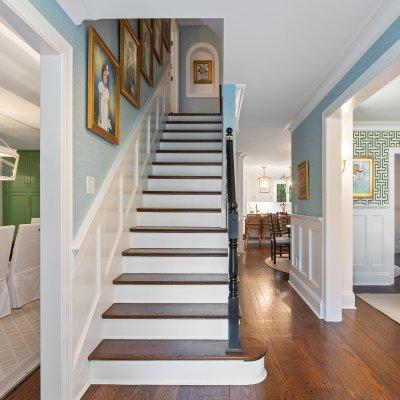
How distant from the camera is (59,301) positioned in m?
1.71

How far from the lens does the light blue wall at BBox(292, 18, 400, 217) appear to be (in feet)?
6.71

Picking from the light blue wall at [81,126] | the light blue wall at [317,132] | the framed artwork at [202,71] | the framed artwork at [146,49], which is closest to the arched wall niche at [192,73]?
the framed artwork at [202,71]

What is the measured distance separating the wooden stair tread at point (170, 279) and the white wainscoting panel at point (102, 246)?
10 cm

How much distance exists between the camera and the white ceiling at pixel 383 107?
10.5 feet

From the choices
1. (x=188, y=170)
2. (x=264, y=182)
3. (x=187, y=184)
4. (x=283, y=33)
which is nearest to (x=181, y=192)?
(x=187, y=184)

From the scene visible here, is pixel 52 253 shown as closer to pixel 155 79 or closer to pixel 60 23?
pixel 60 23

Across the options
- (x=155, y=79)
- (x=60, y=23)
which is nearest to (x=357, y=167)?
(x=155, y=79)

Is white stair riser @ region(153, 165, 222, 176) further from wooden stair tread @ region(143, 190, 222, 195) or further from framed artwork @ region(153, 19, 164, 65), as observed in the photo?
framed artwork @ region(153, 19, 164, 65)

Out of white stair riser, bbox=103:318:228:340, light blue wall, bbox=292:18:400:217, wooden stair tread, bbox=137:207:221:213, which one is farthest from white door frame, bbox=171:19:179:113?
white stair riser, bbox=103:318:228:340

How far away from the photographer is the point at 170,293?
2496 millimetres

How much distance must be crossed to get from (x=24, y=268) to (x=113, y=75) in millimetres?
2563

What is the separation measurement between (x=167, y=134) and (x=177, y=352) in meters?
3.23

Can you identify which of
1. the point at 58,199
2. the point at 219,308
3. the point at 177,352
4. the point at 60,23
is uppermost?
the point at 60,23

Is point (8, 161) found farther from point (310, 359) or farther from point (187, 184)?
point (310, 359)
